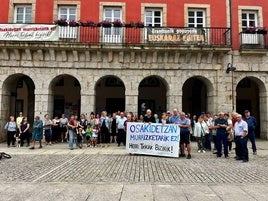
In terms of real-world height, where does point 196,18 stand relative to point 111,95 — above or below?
above

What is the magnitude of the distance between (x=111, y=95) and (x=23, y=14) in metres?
8.00

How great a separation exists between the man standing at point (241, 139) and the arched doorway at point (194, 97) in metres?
9.83

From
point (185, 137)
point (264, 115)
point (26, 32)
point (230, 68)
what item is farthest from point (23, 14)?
point (264, 115)

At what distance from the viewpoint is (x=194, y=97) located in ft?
67.5

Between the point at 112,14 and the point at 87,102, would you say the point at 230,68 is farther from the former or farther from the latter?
the point at 87,102

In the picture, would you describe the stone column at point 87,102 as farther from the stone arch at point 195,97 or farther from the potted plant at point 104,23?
the stone arch at point 195,97

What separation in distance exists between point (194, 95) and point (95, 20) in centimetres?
900

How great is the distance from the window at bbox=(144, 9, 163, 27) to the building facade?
62 millimetres

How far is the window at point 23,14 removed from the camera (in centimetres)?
1697

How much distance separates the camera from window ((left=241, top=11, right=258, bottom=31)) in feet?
57.0

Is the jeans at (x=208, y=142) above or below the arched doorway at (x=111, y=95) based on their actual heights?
below

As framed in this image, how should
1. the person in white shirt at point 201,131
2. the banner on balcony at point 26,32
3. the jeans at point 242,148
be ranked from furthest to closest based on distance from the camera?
the banner on balcony at point 26,32 < the person in white shirt at point 201,131 < the jeans at point 242,148

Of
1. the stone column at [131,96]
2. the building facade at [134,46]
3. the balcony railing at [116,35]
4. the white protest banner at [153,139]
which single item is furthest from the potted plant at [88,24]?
the white protest banner at [153,139]

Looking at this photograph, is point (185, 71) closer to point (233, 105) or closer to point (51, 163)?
point (233, 105)
